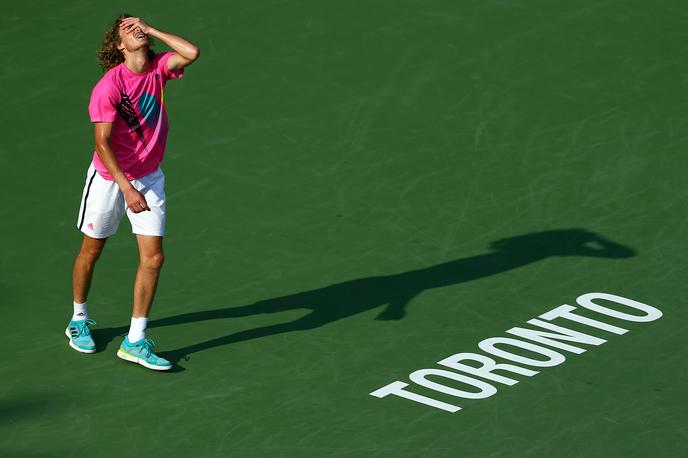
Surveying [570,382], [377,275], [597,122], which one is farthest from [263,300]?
[597,122]

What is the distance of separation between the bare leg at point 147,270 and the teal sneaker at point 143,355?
20cm

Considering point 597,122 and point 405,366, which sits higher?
point 597,122

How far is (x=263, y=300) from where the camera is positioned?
1140 centimetres

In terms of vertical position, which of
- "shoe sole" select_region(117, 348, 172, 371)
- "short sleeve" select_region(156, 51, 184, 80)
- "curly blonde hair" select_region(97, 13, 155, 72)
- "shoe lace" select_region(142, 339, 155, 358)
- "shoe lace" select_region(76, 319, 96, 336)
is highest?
"curly blonde hair" select_region(97, 13, 155, 72)

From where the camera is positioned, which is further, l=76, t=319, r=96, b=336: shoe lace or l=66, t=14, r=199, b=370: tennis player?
l=76, t=319, r=96, b=336: shoe lace

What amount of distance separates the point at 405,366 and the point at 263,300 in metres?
1.45

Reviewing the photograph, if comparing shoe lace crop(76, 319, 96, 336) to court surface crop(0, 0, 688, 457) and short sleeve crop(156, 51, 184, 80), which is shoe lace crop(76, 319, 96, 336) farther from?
short sleeve crop(156, 51, 184, 80)

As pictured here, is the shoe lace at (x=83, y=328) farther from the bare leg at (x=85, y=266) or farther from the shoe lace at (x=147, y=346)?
the shoe lace at (x=147, y=346)

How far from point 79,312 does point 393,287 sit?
2.32m

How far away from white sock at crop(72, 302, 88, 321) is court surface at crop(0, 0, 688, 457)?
0.22 metres

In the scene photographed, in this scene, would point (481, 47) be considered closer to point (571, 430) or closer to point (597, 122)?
point (597, 122)

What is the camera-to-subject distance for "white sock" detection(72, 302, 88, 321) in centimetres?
1068

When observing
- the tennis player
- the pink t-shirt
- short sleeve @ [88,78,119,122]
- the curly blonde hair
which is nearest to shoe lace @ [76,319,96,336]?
the tennis player

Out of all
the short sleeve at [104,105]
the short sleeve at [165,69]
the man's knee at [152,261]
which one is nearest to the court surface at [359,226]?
the man's knee at [152,261]
